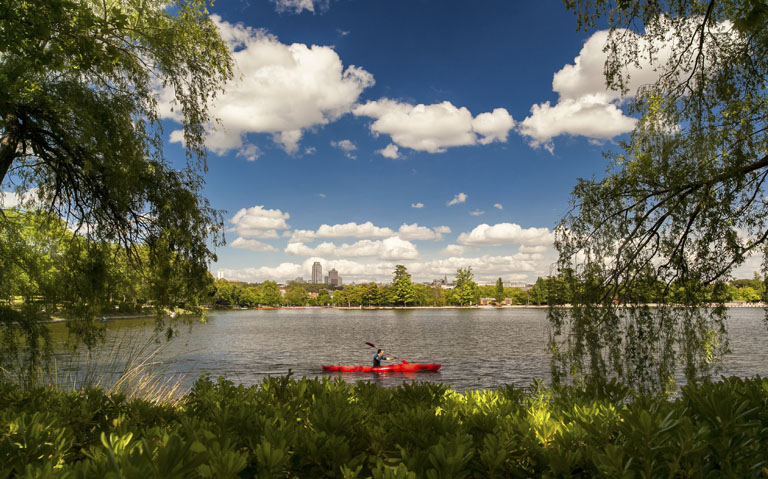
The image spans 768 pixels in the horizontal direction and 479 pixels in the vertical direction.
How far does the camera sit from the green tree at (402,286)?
122500 millimetres

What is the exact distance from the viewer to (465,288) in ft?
410

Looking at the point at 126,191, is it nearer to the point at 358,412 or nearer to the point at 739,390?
the point at 358,412

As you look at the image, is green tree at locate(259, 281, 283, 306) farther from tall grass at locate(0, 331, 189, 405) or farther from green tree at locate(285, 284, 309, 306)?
tall grass at locate(0, 331, 189, 405)

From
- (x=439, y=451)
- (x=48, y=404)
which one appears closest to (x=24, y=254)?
A: (x=48, y=404)

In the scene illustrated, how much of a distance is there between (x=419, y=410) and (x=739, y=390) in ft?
8.34

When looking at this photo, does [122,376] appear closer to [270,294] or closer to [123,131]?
[123,131]

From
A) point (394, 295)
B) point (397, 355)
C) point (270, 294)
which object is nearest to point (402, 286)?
point (394, 295)

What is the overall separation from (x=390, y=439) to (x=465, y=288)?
12516 centimetres

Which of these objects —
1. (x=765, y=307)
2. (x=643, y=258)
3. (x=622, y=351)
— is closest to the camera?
(x=765, y=307)

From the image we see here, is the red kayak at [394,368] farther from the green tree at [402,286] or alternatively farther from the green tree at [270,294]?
the green tree at [270,294]

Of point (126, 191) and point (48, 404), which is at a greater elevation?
point (126, 191)

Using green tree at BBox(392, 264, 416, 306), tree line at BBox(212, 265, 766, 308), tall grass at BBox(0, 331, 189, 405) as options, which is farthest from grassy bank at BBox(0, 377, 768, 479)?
green tree at BBox(392, 264, 416, 306)

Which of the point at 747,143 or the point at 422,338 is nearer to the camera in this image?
the point at 747,143

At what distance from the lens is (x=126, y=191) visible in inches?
270
